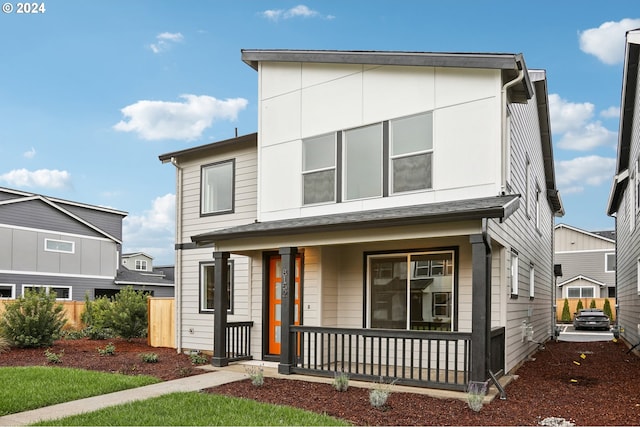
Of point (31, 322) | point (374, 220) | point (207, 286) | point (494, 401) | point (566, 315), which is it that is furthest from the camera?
point (566, 315)

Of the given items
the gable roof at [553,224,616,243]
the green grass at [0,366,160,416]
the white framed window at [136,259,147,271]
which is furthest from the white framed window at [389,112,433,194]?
the white framed window at [136,259,147,271]

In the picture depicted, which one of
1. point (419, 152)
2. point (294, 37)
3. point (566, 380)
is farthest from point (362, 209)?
point (294, 37)

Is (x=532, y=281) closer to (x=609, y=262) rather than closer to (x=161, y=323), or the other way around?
(x=161, y=323)

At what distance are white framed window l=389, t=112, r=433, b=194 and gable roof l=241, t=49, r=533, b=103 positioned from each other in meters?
0.97

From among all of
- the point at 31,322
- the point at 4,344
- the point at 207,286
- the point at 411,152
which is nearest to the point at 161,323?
the point at 207,286

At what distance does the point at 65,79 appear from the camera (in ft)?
60.6

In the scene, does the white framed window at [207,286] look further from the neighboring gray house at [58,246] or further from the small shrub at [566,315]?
the small shrub at [566,315]

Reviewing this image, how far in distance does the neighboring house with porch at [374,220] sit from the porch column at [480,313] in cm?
2

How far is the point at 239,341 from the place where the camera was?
38.0 ft

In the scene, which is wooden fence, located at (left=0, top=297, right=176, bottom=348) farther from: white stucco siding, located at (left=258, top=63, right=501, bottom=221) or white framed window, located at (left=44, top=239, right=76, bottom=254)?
white framed window, located at (left=44, top=239, right=76, bottom=254)

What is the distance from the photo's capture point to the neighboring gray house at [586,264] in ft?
118

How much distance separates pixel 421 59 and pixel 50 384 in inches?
321

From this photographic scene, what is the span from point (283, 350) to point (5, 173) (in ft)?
92.8

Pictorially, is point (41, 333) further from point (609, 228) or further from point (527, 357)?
point (609, 228)
